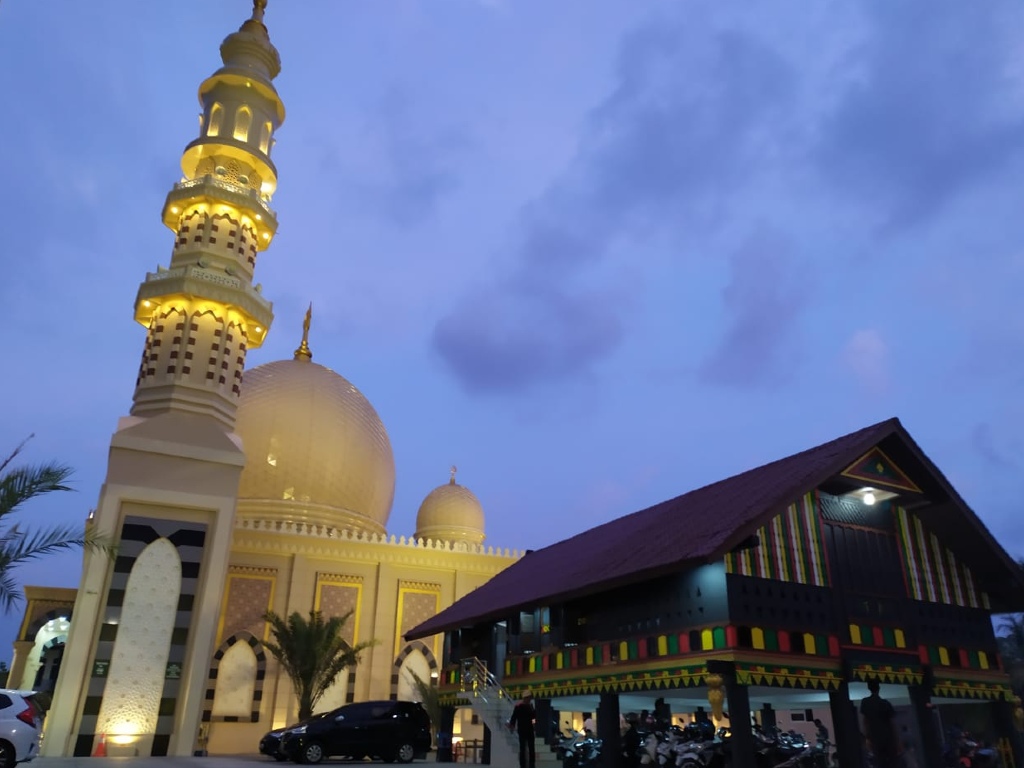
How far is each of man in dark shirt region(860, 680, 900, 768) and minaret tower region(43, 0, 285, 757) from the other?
19.1m

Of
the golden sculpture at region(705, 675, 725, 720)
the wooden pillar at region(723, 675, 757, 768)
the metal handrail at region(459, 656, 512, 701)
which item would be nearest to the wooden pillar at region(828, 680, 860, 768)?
the wooden pillar at region(723, 675, 757, 768)

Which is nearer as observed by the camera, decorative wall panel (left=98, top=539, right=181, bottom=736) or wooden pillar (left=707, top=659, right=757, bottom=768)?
wooden pillar (left=707, top=659, right=757, bottom=768)

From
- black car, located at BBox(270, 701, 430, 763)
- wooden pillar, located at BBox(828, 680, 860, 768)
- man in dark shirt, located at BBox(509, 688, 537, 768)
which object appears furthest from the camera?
black car, located at BBox(270, 701, 430, 763)

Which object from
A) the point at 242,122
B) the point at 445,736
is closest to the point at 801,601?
the point at 445,736

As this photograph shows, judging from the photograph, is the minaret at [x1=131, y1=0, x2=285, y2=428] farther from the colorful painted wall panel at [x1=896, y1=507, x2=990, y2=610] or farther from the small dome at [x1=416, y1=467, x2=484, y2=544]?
the colorful painted wall panel at [x1=896, y1=507, x2=990, y2=610]

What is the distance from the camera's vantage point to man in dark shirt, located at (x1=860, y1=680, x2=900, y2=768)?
14992mm

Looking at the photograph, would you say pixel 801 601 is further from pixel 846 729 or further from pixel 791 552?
pixel 846 729

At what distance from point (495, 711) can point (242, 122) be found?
26.1 metres

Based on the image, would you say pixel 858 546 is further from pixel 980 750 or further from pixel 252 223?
pixel 252 223

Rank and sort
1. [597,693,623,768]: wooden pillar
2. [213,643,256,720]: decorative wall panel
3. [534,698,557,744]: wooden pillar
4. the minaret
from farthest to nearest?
[213,643,256,720]: decorative wall panel → the minaret → [534,698,557,744]: wooden pillar → [597,693,623,768]: wooden pillar

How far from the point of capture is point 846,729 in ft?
50.3

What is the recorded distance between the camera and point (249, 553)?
32125mm

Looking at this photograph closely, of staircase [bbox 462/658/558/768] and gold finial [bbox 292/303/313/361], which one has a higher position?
gold finial [bbox 292/303/313/361]

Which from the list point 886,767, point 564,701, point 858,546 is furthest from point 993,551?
point 564,701
